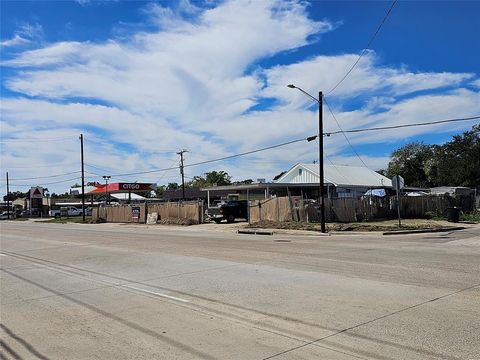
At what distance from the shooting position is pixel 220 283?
32.9 ft

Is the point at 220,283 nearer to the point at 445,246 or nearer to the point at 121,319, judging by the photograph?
the point at 121,319

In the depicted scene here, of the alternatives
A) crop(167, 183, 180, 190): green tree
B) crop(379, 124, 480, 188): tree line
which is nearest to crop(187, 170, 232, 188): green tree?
crop(167, 183, 180, 190): green tree

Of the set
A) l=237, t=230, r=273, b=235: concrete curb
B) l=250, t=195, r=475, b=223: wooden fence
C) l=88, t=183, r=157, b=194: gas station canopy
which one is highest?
l=88, t=183, r=157, b=194: gas station canopy

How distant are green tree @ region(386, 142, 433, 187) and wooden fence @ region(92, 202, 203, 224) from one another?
5153 cm

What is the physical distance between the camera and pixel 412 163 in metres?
84.6

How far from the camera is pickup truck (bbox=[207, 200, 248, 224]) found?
3731cm

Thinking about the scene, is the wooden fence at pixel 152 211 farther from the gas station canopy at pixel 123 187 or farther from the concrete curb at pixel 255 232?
the gas station canopy at pixel 123 187

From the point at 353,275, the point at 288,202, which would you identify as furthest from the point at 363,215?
the point at 353,275

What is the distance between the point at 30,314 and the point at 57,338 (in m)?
1.88

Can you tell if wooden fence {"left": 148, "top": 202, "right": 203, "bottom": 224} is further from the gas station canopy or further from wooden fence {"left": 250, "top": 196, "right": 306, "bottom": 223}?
the gas station canopy

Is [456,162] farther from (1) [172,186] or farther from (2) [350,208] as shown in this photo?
(1) [172,186]

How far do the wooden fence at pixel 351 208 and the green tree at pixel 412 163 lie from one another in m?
50.1

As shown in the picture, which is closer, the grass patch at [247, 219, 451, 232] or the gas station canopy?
the grass patch at [247, 219, 451, 232]

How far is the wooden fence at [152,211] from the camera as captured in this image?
39.8m
